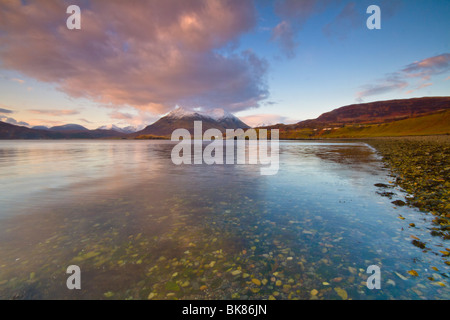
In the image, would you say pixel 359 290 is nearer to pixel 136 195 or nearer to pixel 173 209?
pixel 173 209

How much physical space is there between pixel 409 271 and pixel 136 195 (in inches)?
687

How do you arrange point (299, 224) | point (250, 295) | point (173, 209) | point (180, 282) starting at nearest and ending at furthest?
1. point (250, 295)
2. point (180, 282)
3. point (299, 224)
4. point (173, 209)

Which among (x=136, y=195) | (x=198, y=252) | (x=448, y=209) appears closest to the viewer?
(x=198, y=252)

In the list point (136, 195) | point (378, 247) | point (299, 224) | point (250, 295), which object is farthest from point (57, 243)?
point (378, 247)

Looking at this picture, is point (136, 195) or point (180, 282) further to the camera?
point (136, 195)

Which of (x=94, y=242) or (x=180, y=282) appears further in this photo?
(x=94, y=242)

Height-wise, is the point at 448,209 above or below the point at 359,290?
above

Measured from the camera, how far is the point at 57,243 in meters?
9.16
